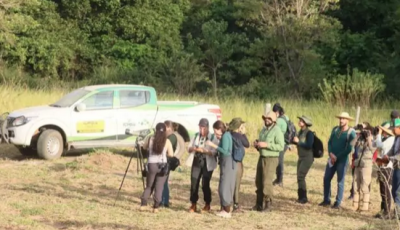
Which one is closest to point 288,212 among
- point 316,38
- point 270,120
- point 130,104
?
point 270,120

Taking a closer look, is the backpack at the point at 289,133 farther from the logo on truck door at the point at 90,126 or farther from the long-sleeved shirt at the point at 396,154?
the logo on truck door at the point at 90,126

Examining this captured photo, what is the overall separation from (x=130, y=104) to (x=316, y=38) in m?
19.5

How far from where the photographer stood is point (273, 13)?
35.8 metres

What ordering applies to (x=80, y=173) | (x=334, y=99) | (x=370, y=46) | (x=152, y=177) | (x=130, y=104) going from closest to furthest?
(x=152, y=177), (x=80, y=173), (x=130, y=104), (x=334, y=99), (x=370, y=46)

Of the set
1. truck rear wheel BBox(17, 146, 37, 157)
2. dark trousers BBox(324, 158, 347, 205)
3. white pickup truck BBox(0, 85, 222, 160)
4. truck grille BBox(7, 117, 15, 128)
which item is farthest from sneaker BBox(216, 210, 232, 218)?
truck rear wheel BBox(17, 146, 37, 157)

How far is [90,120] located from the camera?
56.5 feet

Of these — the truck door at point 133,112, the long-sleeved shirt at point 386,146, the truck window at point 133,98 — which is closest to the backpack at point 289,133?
the long-sleeved shirt at point 386,146

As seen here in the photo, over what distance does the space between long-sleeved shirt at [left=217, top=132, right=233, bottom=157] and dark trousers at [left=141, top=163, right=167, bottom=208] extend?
1.01 metres

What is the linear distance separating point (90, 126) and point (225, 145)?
7047mm

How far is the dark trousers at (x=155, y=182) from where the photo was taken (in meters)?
11.2

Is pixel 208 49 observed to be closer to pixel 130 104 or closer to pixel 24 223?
pixel 130 104

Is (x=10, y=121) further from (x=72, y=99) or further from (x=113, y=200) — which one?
(x=113, y=200)

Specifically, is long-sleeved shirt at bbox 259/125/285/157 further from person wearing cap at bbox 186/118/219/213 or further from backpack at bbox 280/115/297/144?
backpack at bbox 280/115/297/144

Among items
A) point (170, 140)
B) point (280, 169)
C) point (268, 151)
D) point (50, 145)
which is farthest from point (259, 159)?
point (50, 145)
